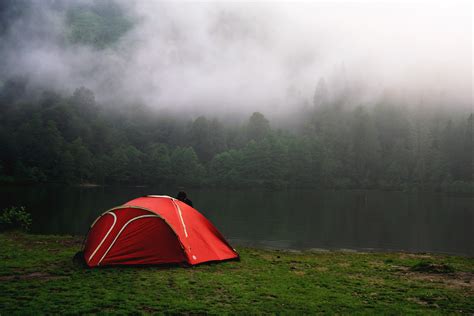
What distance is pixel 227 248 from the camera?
49.0 ft

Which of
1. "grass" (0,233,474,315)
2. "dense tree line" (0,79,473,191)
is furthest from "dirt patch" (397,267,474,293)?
"dense tree line" (0,79,473,191)

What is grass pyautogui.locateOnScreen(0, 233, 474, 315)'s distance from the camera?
8766 mm

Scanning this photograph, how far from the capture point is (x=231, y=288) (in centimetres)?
1050

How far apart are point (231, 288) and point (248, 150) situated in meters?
117

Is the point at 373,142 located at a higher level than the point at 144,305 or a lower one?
higher

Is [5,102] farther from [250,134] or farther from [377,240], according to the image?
[377,240]

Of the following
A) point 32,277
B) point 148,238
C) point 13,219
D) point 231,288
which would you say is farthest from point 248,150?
point 231,288

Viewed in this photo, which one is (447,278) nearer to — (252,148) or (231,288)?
(231,288)

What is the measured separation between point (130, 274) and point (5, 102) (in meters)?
163

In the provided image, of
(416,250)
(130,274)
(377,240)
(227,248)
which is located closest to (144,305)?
(130,274)

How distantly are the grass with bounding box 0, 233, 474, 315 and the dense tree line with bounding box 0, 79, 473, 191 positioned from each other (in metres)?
91.6

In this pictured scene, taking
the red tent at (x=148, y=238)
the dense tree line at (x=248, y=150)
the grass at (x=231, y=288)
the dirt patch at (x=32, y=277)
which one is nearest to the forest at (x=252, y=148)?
the dense tree line at (x=248, y=150)

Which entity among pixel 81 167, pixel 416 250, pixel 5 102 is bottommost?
pixel 416 250

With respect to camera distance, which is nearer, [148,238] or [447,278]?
[447,278]
